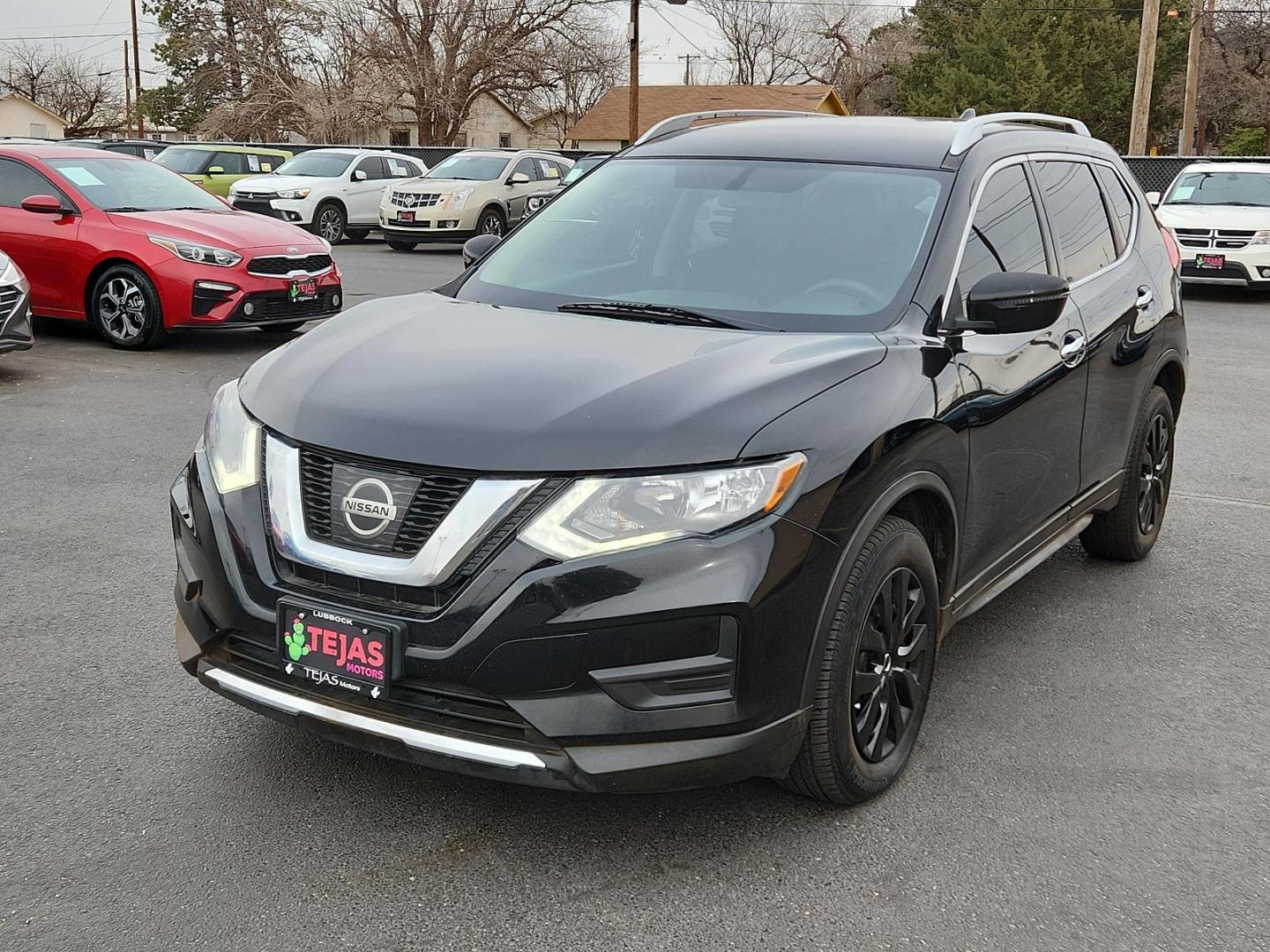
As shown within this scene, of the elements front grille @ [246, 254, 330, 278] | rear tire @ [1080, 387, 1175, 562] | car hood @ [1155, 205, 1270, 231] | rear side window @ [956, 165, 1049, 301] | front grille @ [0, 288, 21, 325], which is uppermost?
rear side window @ [956, 165, 1049, 301]

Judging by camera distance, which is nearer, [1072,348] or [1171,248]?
[1072,348]

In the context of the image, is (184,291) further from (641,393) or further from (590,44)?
(590,44)

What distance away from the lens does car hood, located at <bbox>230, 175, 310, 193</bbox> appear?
22.2 metres

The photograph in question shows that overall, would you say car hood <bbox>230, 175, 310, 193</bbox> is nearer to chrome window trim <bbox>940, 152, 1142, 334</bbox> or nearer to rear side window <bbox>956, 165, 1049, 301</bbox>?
chrome window trim <bbox>940, 152, 1142, 334</bbox>

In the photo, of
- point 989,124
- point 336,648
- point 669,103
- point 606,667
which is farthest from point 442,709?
point 669,103

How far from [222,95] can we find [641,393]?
180 ft

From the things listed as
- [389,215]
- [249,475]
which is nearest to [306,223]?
[389,215]

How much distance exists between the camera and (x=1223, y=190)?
→ 1731cm

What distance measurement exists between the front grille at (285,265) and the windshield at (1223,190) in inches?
459

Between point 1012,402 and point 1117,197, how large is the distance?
1758mm

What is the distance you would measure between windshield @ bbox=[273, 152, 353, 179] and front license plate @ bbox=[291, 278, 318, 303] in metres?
12.8

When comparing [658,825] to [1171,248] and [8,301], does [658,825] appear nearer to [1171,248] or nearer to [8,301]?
[1171,248]

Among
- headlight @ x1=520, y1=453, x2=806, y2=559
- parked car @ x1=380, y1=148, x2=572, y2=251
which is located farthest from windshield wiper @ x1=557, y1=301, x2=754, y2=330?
parked car @ x1=380, y1=148, x2=572, y2=251

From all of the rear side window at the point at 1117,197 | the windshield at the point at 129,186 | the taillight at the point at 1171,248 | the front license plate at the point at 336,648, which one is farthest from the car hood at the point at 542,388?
the windshield at the point at 129,186
